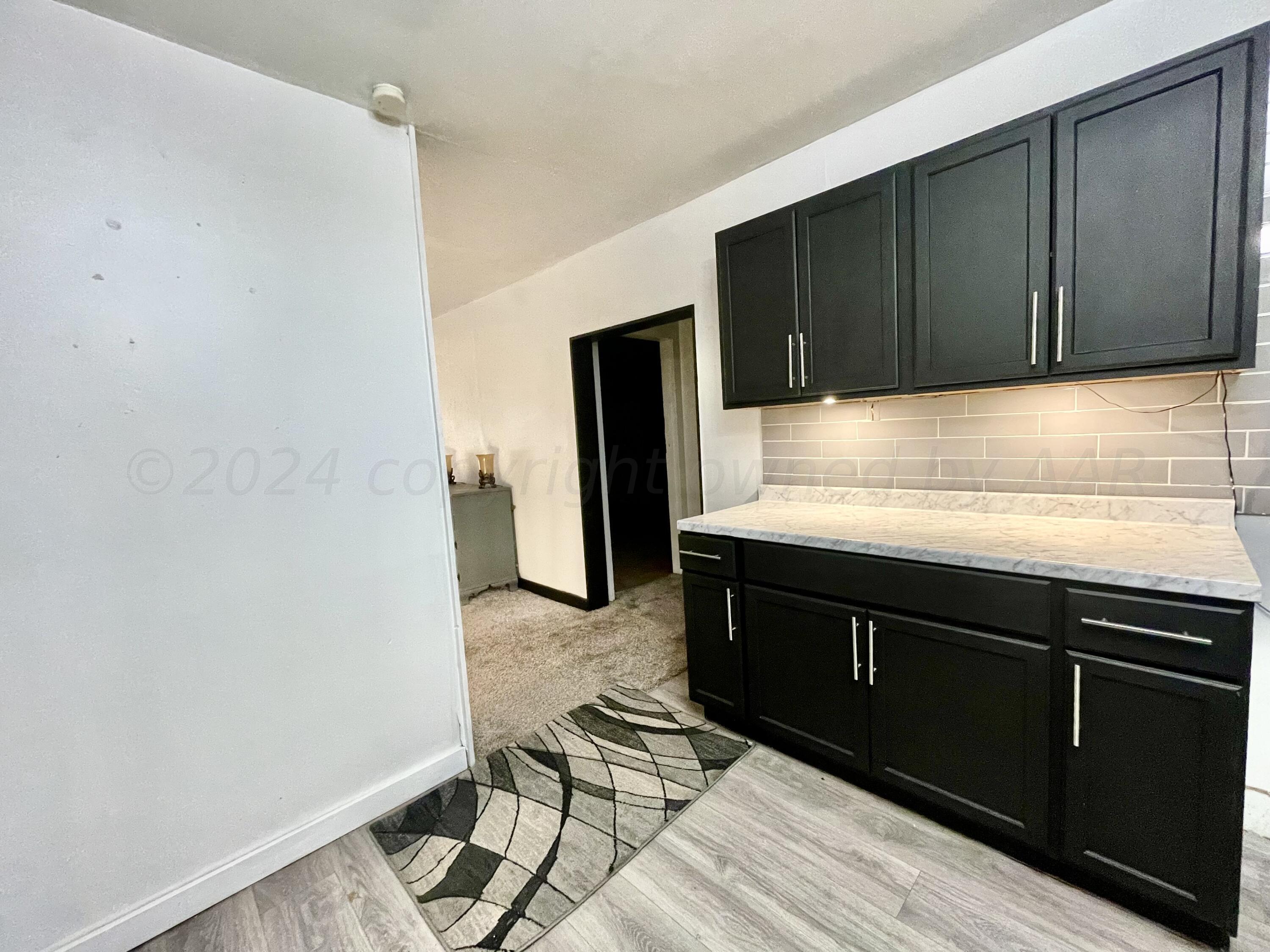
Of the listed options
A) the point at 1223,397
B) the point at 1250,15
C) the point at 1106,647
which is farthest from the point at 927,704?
the point at 1250,15

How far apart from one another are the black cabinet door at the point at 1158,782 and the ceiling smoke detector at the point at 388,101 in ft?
8.55

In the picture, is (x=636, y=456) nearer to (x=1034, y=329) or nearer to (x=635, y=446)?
(x=635, y=446)

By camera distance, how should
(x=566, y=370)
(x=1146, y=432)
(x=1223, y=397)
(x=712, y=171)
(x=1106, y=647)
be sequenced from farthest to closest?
(x=566, y=370), (x=712, y=171), (x=1146, y=432), (x=1223, y=397), (x=1106, y=647)

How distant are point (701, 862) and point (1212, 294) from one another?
6.81 feet

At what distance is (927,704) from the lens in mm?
1565

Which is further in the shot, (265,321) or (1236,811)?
(265,321)

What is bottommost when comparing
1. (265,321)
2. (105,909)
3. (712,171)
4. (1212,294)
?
(105,909)

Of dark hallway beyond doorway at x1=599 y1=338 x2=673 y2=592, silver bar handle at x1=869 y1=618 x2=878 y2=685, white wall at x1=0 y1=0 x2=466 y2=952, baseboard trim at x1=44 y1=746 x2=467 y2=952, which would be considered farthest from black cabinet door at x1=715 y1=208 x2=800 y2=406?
dark hallway beyond doorway at x1=599 y1=338 x2=673 y2=592

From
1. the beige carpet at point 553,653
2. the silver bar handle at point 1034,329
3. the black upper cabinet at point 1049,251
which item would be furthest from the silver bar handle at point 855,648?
the beige carpet at point 553,653

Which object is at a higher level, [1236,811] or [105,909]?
[1236,811]

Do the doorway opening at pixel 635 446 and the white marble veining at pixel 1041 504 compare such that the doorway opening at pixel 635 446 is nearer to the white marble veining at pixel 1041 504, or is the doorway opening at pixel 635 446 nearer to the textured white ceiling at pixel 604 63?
the textured white ceiling at pixel 604 63

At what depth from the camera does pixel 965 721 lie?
1.50 m

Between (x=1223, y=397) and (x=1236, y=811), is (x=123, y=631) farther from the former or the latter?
(x=1223, y=397)

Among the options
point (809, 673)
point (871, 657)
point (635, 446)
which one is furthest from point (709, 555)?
point (635, 446)
